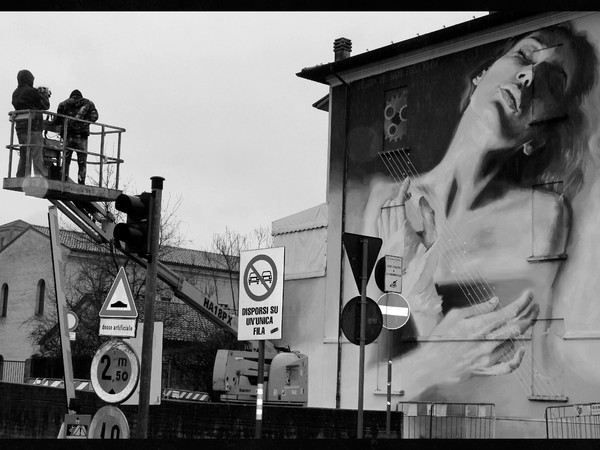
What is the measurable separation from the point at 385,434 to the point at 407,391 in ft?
27.6

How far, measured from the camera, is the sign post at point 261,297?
401 inches

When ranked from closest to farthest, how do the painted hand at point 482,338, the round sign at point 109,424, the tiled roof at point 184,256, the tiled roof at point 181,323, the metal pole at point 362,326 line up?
the round sign at point 109,424 → the metal pole at point 362,326 → the painted hand at point 482,338 → the tiled roof at point 181,323 → the tiled roof at point 184,256

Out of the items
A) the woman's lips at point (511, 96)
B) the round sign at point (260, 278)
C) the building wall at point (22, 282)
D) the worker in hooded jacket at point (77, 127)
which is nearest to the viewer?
the round sign at point (260, 278)

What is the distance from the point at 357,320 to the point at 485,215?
14.8m

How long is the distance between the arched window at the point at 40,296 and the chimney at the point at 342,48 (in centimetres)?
3112

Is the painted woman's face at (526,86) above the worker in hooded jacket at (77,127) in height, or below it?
above

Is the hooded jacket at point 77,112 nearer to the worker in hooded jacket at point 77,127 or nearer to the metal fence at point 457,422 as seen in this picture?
the worker in hooded jacket at point 77,127

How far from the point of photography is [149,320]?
11070 millimetres

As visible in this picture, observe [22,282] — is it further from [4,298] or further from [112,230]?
[112,230]

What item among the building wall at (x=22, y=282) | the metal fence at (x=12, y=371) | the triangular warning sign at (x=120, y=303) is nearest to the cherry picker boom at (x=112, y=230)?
the triangular warning sign at (x=120, y=303)

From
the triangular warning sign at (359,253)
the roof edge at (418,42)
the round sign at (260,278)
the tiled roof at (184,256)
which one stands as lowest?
the round sign at (260,278)

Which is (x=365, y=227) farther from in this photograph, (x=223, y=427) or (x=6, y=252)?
(x=6, y=252)

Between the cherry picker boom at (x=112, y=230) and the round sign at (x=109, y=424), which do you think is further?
the cherry picker boom at (x=112, y=230)

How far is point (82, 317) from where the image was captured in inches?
1754
